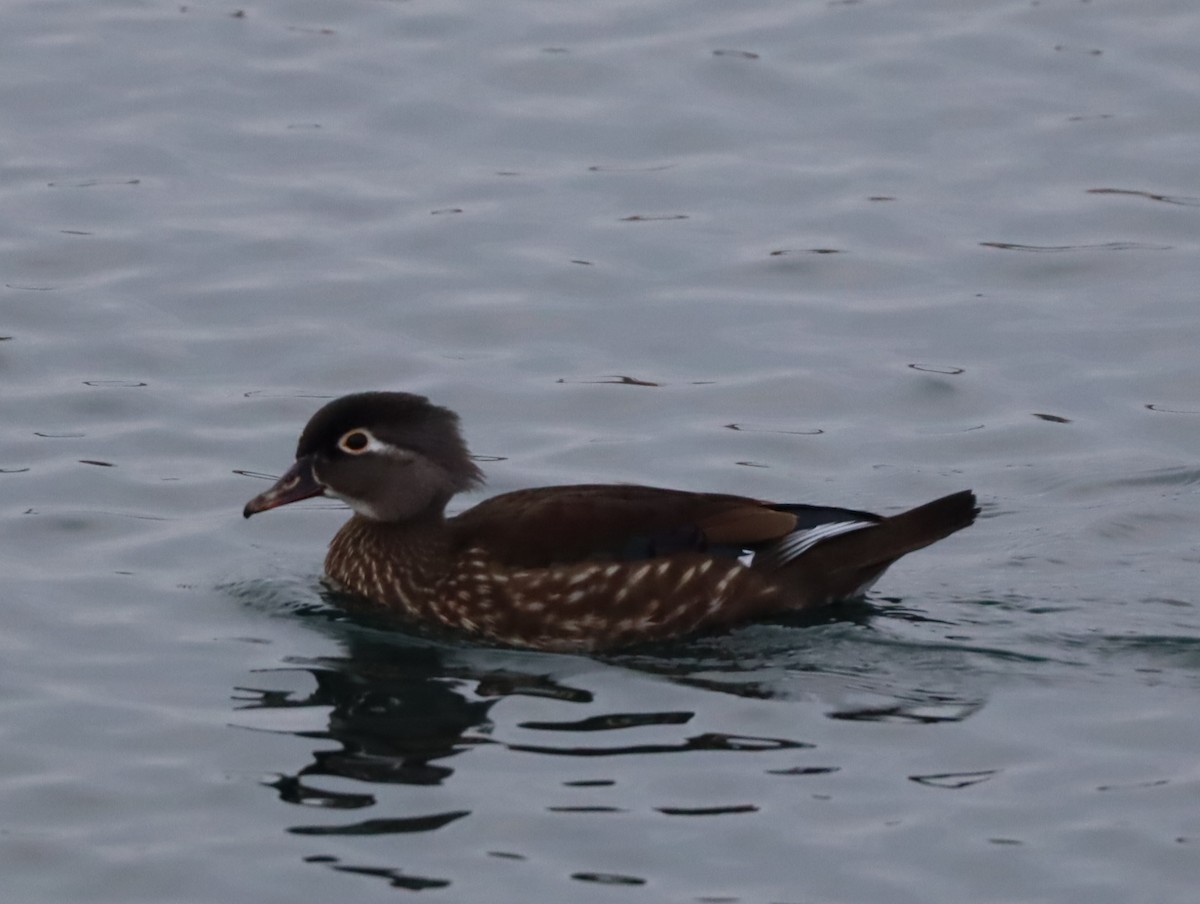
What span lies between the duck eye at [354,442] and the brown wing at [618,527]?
0.67 meters

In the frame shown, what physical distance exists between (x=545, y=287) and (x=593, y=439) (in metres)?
2.20

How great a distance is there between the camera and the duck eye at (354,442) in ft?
37.9

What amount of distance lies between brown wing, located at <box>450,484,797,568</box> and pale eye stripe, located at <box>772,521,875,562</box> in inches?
2.1

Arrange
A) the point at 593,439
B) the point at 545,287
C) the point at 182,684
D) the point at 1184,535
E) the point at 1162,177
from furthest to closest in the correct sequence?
the point at 1162,177 < the point at 545,287 < the point at 593,439 < the point at 1184,535 < the point at 182,684

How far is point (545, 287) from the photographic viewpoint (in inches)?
610

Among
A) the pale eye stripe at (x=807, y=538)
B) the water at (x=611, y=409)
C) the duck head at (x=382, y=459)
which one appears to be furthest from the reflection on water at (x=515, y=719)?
the duck head at (x=382, y=459)

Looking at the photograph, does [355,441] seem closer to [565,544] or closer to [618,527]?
[565,544]

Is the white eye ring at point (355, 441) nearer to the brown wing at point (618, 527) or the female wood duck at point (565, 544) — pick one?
the female wood duck at point (565, 544)

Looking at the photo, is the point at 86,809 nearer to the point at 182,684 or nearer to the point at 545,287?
the point at 182,684

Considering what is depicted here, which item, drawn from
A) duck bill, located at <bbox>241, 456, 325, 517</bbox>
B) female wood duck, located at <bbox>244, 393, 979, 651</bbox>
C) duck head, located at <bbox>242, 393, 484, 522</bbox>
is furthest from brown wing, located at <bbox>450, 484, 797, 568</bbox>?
duck bill, located at <bbox>241, 456, 325, 517</bbox>

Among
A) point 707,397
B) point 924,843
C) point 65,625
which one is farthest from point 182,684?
point 707,397

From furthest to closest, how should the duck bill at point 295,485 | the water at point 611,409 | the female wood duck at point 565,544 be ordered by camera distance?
1. the duck bill at point 295,485
2. the female wood duck at point 565,544
3. the water at point 611,409

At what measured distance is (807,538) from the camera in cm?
1138

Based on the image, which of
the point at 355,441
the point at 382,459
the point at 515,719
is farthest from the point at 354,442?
the point at 515,719
